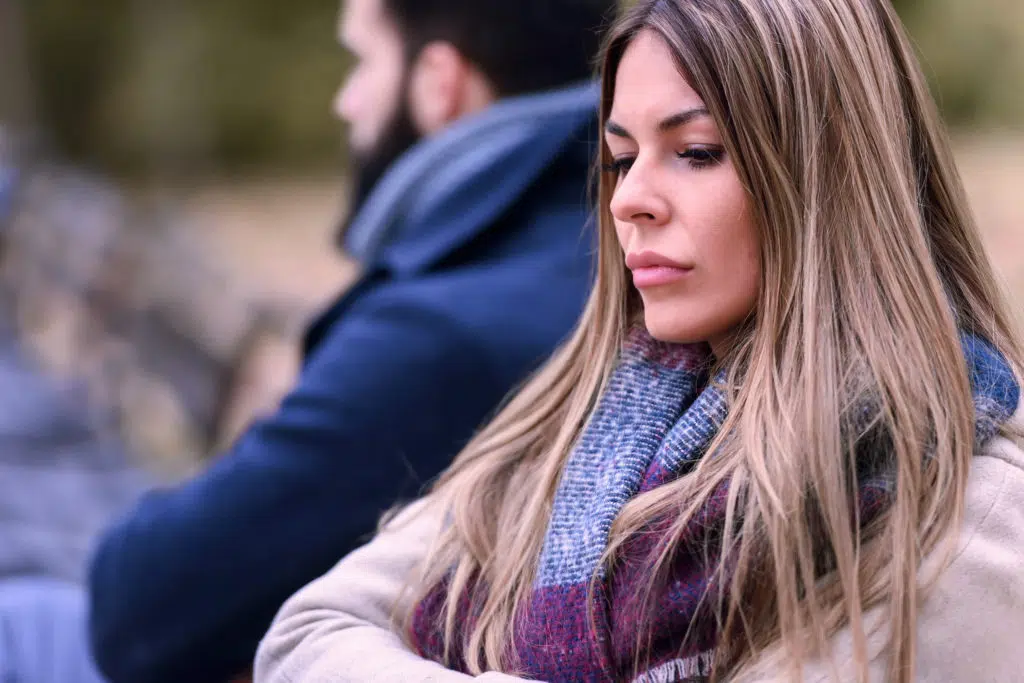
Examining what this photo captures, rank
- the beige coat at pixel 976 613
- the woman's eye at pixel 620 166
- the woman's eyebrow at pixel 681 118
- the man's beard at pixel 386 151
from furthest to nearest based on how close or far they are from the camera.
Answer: the man's beard at pixel 386 151
the woman's eye at pixel 620 166
the woman's eyebrow at pixel 681 118
the beige coat at pixel 976 613

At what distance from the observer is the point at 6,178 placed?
21.7 feet

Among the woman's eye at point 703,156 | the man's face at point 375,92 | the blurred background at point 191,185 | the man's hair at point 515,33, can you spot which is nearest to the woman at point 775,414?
the woman's eye at point 703,156

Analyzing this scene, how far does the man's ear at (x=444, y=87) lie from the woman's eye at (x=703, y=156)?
3.85 ft

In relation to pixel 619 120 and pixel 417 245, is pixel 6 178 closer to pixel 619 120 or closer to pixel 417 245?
pixel 417 245

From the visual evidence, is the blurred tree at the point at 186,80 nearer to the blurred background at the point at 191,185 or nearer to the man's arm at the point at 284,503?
the blurred background at the point at 191,185

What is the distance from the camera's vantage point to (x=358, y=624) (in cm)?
165

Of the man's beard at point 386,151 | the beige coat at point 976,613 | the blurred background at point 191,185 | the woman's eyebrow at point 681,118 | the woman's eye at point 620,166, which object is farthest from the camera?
the blurred background at point 191,185

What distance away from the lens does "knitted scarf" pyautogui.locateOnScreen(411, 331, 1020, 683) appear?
1352 millimetres

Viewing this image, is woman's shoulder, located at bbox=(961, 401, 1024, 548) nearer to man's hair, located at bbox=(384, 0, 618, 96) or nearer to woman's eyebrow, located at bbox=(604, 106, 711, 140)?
woman's eyebrow, located at bbox=(604, 106, 711, 140)

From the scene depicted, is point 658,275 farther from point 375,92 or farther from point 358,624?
point 375,92

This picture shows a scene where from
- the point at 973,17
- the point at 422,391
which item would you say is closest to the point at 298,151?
the point at 973,17

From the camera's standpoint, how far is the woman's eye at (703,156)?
1.40 m

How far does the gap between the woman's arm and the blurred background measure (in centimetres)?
90

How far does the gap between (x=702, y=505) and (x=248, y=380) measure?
379 centimetres
